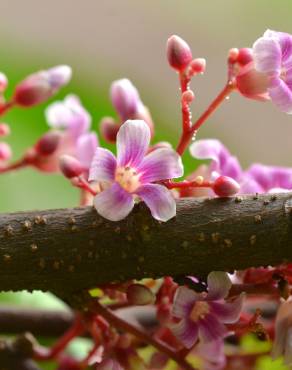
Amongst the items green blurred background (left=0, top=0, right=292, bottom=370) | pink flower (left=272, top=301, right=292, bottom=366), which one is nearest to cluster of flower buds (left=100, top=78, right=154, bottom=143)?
pink flower (left=272, top=301, right=292, bottom=366)

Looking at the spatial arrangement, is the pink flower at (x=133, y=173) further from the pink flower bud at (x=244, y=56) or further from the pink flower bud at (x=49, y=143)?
the pink flower bud at (x=49, y=143)

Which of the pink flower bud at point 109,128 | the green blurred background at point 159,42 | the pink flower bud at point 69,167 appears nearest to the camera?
the pink flower bud at point 69,167

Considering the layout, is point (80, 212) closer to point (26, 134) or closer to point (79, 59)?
point (26, 134)

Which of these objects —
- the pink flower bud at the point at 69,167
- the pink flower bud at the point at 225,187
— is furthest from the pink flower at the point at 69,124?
the pink flower bud at the point at 225,187

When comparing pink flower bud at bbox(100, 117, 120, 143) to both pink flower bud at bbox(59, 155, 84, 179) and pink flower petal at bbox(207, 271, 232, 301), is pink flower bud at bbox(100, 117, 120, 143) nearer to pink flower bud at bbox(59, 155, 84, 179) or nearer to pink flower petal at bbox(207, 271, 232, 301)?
pink flower bud at bbox(59, 155, 84, 179)

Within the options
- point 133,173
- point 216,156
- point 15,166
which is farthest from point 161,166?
point 15,166

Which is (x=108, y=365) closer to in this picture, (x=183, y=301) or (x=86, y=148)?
(x=183, y=301)

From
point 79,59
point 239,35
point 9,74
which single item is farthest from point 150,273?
point 239,35
